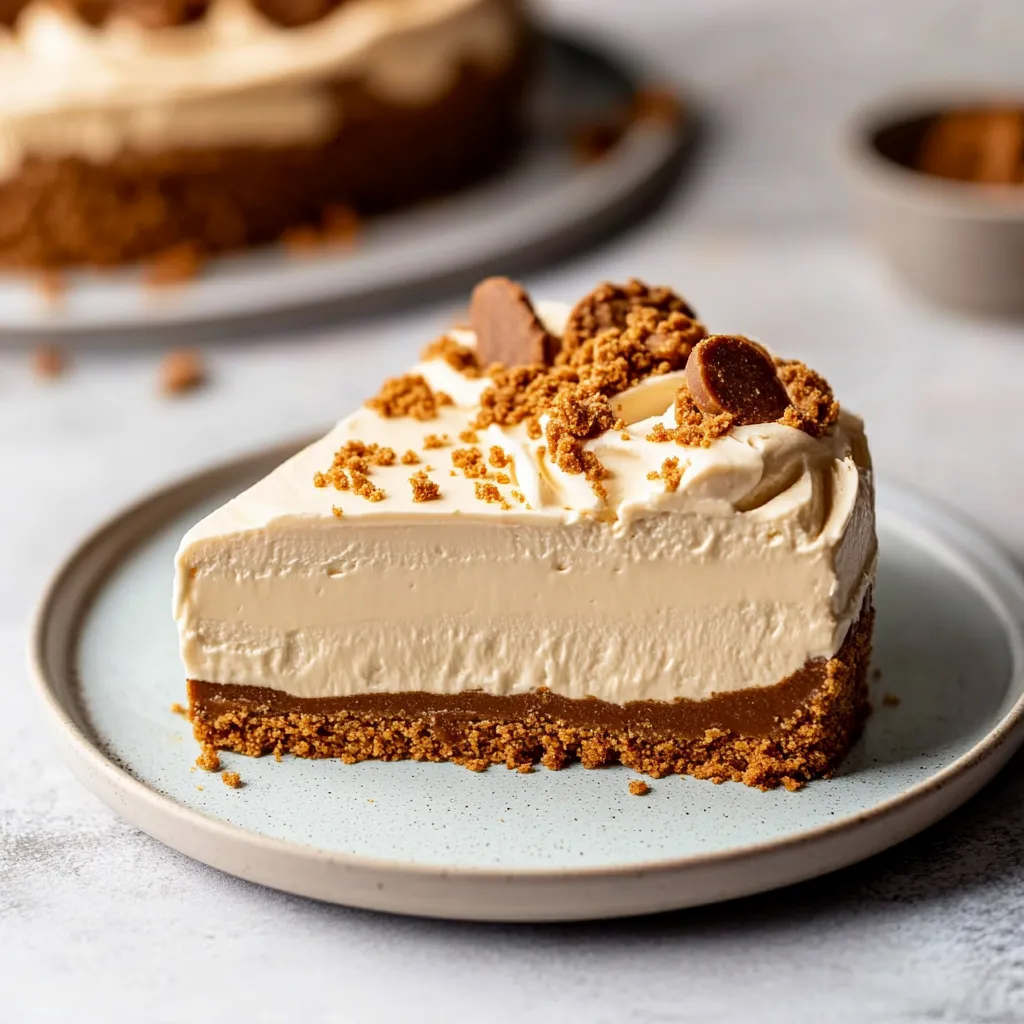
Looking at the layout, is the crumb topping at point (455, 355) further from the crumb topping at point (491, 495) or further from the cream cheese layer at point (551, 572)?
the crumb topping at point (491, 495)

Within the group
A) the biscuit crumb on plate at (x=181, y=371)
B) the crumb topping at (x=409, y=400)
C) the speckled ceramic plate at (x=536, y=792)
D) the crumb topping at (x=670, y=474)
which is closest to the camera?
the speckled ceramic plate at (x=536, y=792)

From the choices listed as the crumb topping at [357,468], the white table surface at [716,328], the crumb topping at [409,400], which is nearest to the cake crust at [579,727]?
the white table surface at [716,328]

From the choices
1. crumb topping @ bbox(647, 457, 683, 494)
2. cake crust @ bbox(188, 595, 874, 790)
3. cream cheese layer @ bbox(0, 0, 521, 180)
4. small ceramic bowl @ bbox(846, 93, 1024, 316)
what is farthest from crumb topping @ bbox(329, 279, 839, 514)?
cream cheese layer @ bbox(0, 0, 521, 180)

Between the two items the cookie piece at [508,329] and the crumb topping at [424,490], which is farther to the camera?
the cookie piece at [508,329]

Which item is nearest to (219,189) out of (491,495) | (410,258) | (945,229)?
(410,258)

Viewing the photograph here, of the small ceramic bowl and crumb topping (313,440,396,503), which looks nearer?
crumb topping (313,440,396,503)

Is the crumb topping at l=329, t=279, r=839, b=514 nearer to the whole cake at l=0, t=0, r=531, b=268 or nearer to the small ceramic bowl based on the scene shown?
the small ceramic bowl

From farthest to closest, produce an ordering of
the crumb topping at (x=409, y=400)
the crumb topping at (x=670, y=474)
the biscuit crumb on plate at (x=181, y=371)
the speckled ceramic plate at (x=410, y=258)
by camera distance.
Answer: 1. the speckled ceramic plate at (x=410, y=258)
2. the biscuit crumb on plate at (x=181, y=371)
3. the crumb topping at (x=409, y=400)
4. the crumb topping at (x=670, y=474)
